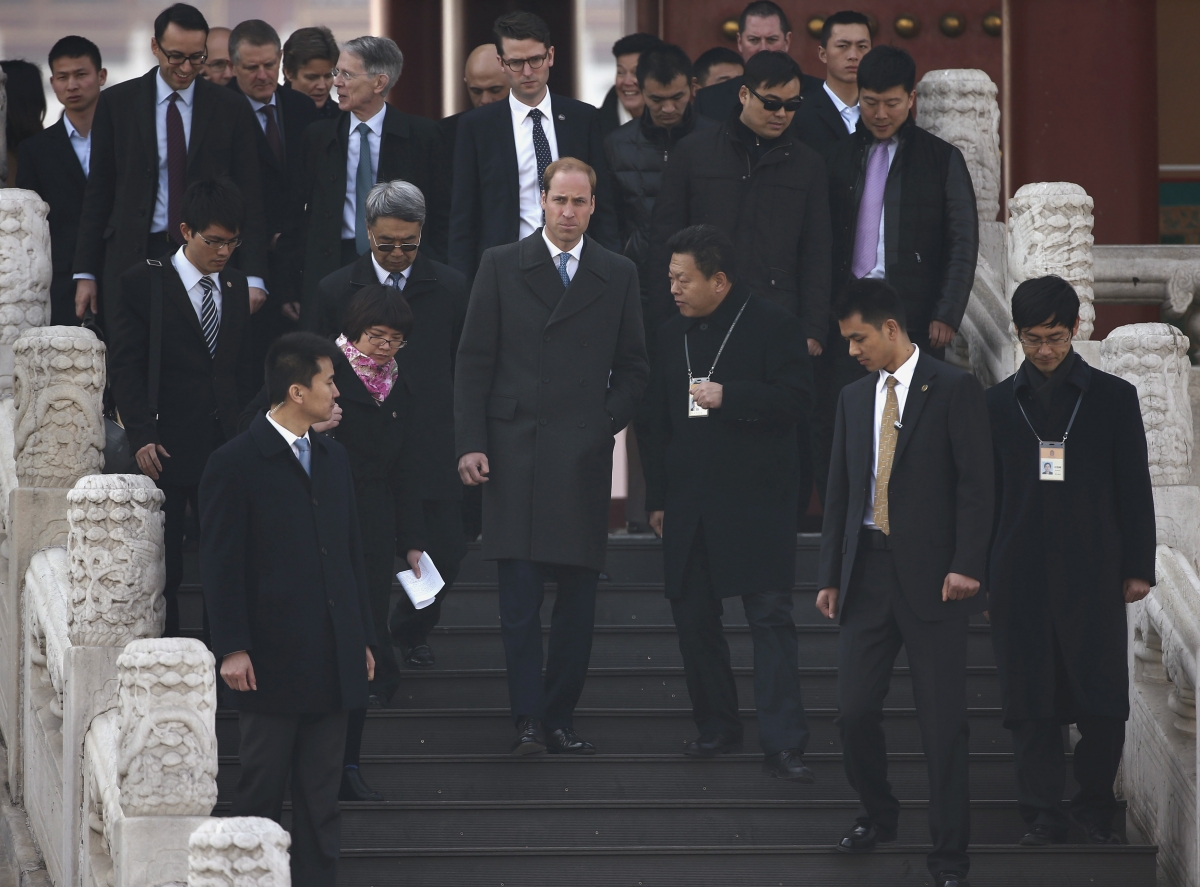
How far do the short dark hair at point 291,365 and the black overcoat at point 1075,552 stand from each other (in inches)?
88.9

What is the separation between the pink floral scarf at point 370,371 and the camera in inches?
260

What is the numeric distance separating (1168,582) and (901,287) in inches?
70.2

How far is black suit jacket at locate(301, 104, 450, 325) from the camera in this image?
312 inches

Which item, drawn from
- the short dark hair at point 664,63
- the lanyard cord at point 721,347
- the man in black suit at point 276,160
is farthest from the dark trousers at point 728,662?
the man in black suit at point 276,160

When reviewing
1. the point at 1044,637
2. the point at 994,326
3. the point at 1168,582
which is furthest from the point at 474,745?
the point at 994,326

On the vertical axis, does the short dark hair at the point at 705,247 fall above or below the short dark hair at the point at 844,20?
below

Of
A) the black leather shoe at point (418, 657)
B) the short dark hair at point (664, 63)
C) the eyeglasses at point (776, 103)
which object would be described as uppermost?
the short dark hair at point (664, 63)

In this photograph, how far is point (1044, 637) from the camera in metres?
6.29

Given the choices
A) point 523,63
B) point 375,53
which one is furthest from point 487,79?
point 523,63

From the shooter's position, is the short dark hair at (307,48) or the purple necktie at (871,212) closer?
the purple necktie at (871,212)

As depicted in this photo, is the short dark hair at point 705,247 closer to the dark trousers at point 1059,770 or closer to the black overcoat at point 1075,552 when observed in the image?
the black overcoat at point 1075,552

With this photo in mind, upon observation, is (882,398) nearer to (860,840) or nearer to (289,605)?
(860,840)

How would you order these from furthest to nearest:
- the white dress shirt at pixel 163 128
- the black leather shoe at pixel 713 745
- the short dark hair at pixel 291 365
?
the white dress shirt at pixel 163 128, the black leather shoe at pixel 713 745, the short dark hair at pixel 291 365

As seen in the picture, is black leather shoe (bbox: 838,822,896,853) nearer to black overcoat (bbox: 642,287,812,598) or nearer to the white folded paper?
black overcoat (bbox: 642,287,812,598)
